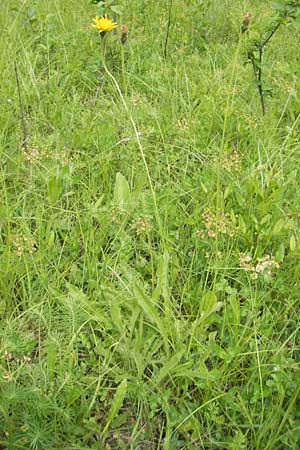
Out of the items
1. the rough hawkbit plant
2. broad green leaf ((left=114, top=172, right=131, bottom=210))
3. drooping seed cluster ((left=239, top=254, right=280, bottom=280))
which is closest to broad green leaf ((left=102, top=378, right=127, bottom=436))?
drooping seed cluster ((left=239, top=254, right=280, bottom=280))

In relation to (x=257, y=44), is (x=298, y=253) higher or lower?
lower

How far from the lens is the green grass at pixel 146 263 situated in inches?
57.2

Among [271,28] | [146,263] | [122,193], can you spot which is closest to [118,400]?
[146,263]

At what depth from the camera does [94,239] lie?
192 centimetres

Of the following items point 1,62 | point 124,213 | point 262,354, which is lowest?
point 262,354

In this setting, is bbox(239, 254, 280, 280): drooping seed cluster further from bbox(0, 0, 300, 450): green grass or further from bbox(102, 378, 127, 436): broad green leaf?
→ bbox(102, 378, 127, 436): broad green leaf

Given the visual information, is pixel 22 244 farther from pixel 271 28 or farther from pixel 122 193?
pixel 271 28

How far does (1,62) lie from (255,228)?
1.62 metres

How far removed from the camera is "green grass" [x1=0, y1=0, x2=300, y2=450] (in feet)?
4.77

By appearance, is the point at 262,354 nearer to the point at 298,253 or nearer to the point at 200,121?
the point at 298,253

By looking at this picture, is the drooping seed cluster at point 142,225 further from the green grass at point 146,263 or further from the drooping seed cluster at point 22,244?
the drooping seed cluster at point 22,244

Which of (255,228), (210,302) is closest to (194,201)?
(255,228)

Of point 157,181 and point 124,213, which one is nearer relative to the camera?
point 124,213

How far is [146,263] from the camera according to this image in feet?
6.08
